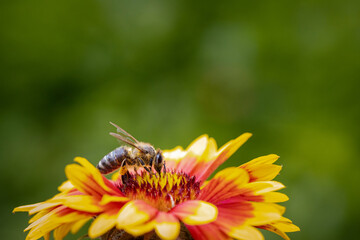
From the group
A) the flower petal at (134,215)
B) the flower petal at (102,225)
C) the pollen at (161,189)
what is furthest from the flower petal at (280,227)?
the flower petal at (102,225)

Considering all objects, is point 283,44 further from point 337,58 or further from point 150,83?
point 150,83

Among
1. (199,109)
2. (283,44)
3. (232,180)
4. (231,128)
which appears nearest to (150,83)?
(199,109)

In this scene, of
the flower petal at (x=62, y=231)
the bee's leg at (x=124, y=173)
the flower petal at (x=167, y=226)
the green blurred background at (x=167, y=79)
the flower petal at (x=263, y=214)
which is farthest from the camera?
the green blurred background at (x=167, y=79)

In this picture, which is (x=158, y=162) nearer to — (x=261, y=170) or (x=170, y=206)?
(x=170, y=206)

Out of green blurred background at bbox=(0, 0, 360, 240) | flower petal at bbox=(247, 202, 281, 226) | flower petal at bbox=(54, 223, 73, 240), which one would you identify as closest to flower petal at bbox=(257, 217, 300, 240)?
flower petal at bbox=(247, 202, 281, 226)

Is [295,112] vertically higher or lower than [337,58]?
lower

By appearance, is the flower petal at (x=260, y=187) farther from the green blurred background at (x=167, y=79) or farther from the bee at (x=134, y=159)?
the green blurred background at (x=167, y=79)

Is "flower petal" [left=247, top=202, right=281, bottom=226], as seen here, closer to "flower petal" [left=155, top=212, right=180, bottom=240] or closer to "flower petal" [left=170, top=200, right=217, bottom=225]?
"flower petal" [left=170, top=200, right=217, bottom=225]
